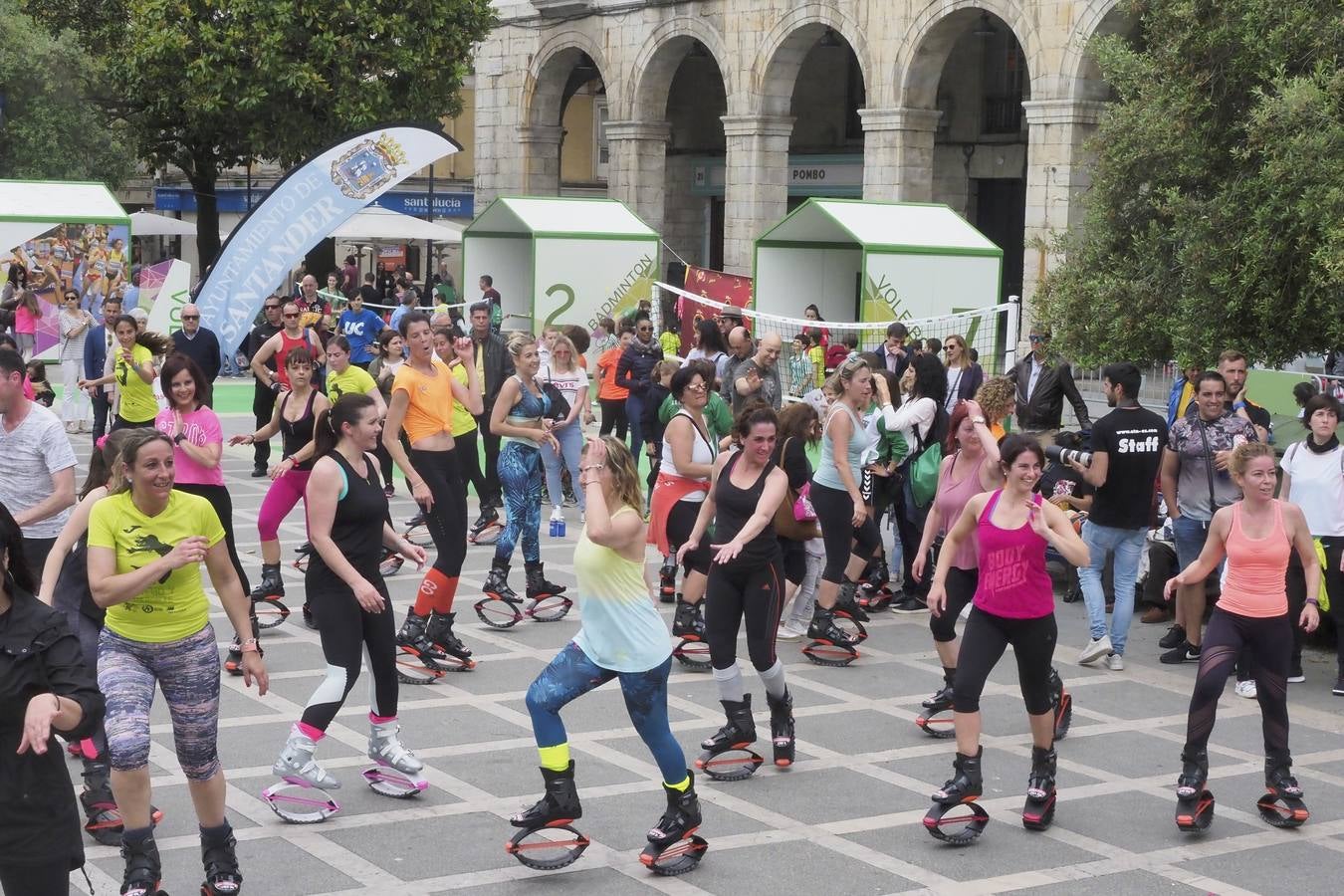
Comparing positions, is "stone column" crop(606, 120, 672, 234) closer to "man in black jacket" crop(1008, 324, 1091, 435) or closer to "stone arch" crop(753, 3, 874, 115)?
"stone arch" crop(753, 3, 874, 115)

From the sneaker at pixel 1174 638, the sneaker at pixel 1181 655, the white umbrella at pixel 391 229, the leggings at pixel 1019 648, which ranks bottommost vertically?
the sneaker at pixel 1181 655

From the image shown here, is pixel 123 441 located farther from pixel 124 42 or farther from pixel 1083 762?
pixel 124 42

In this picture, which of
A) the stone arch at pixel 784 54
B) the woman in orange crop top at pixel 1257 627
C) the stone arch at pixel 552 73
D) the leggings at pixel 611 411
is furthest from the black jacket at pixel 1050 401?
the stone arch at pixel 552 73

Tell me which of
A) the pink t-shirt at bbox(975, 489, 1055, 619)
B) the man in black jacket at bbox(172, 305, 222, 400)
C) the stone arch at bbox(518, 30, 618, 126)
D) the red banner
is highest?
the stone arch at bbox(518, 30, 618, 126)

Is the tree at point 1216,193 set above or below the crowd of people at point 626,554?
above

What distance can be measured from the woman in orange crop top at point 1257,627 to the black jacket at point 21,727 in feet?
Result: 15.1

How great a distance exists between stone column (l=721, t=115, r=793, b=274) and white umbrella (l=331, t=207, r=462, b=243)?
7.36m

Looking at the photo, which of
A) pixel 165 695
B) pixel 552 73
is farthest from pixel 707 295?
pixel 165 695

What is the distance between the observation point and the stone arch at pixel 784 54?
29.7 m

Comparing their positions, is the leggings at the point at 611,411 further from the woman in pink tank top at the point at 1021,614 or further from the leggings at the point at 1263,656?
the leggings at the point at 1263,656

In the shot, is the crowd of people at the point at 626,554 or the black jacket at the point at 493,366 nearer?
the crowd of people at the point at 626,554

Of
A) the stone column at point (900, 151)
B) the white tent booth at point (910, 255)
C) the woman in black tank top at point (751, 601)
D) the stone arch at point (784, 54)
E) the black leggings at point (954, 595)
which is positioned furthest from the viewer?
the stone arch at point (784, 54)

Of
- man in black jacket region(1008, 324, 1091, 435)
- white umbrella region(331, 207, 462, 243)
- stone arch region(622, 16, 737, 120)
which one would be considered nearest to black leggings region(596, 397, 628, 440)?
man in black jacket region(1008, 324, 1091, 435)

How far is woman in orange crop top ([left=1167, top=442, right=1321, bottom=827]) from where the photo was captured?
7.30m
